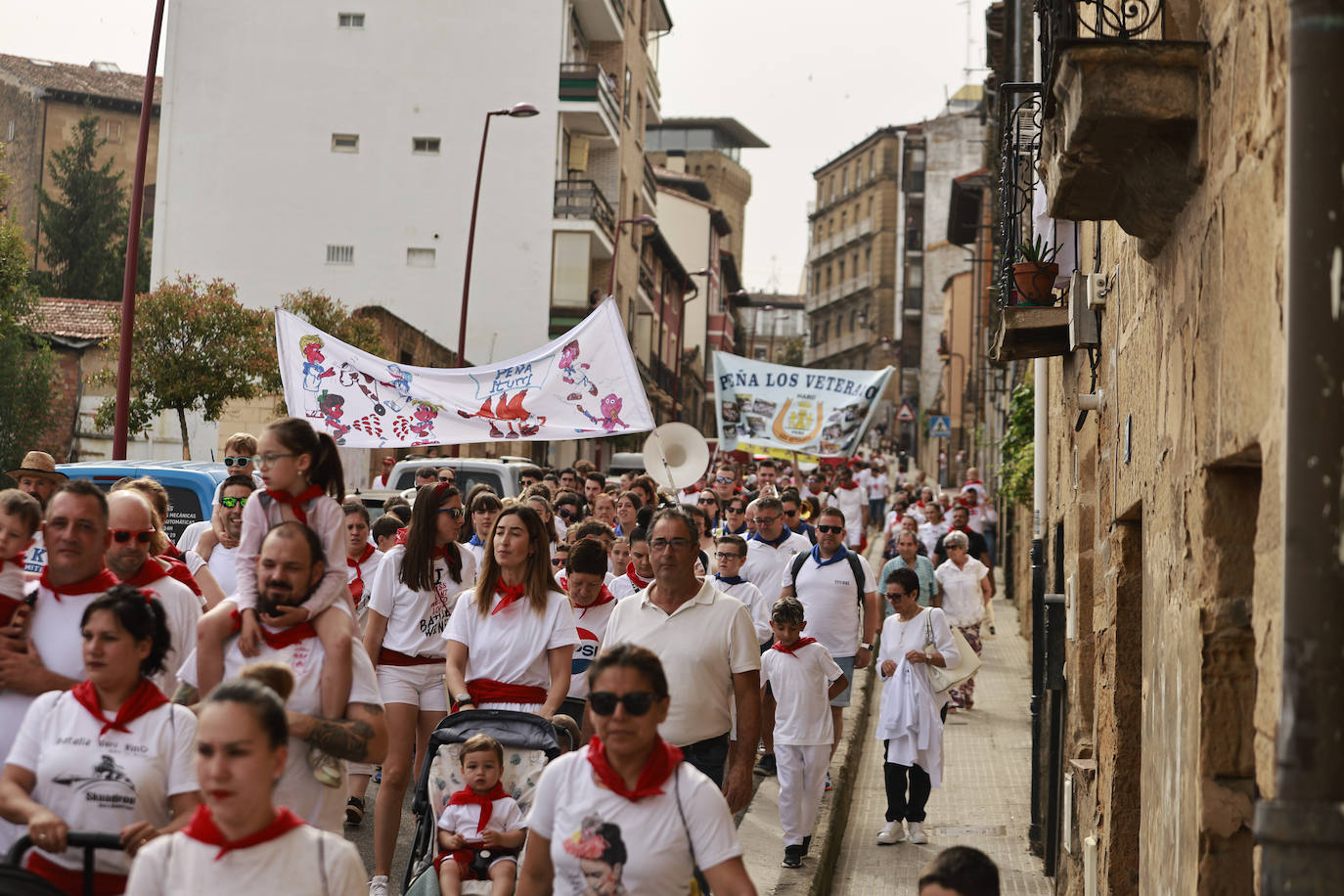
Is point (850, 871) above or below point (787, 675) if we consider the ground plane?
below

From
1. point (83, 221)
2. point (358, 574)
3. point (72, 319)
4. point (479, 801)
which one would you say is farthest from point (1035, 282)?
point (83, 221)

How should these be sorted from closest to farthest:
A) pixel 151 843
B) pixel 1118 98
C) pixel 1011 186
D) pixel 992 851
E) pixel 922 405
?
pixel 151 843, pixel 1118 98, pixel 1011 186, pixel 992 851, pixel 922 405

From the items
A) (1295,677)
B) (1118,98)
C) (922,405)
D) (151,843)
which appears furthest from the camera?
(922,405)

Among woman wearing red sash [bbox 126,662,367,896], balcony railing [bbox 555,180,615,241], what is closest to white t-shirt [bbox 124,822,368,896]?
woman wearing red sash [bbox 126,662,367,896]

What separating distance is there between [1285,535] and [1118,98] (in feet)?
6.51

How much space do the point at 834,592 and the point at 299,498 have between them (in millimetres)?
6448

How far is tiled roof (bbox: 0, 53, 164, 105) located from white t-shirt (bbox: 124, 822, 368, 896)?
56042 mm

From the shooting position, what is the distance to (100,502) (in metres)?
5.14

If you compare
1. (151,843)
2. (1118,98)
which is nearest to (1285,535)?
(1118,98)

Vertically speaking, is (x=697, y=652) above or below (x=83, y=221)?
below

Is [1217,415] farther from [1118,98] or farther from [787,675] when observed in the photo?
[787,675]

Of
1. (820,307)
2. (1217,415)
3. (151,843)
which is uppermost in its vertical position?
(820,307)

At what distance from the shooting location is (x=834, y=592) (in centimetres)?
1111

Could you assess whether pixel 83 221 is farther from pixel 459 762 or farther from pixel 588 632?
pixel 459 762
